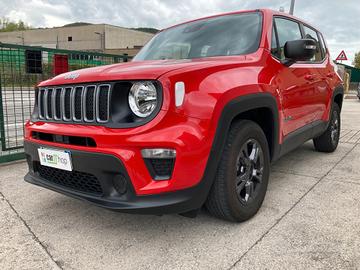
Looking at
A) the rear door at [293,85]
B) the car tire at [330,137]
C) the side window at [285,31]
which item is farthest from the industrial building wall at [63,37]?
the rear door at [293,85]

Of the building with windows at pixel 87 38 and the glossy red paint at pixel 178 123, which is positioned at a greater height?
the building with windows at pixel 87 38

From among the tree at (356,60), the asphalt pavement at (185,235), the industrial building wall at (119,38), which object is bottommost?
the asphalt pavement at (185,235)

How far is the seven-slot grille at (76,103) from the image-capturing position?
223 centimetres

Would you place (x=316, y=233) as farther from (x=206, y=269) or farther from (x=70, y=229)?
(x=70, y=229)

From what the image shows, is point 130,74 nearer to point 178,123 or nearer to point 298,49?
point 178,123

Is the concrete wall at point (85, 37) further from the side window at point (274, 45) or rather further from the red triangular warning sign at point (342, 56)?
the side window at point (274, 45)

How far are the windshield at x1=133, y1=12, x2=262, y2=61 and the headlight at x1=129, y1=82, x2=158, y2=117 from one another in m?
1.07

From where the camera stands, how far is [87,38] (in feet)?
201

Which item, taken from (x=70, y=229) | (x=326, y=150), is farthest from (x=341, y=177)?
(x=70, y=229)

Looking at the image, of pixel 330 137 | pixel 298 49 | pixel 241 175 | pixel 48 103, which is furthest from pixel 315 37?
pixel 48 103

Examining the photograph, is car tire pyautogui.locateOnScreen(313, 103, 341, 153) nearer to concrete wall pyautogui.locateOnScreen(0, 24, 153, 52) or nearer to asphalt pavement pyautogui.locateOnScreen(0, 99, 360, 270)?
asphalt pavement pyautogui.locateOnScreen(0, 99, 360, 270)

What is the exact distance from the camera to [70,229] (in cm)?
265

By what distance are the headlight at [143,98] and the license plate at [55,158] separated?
23.8 inches

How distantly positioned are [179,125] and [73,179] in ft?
3.10
